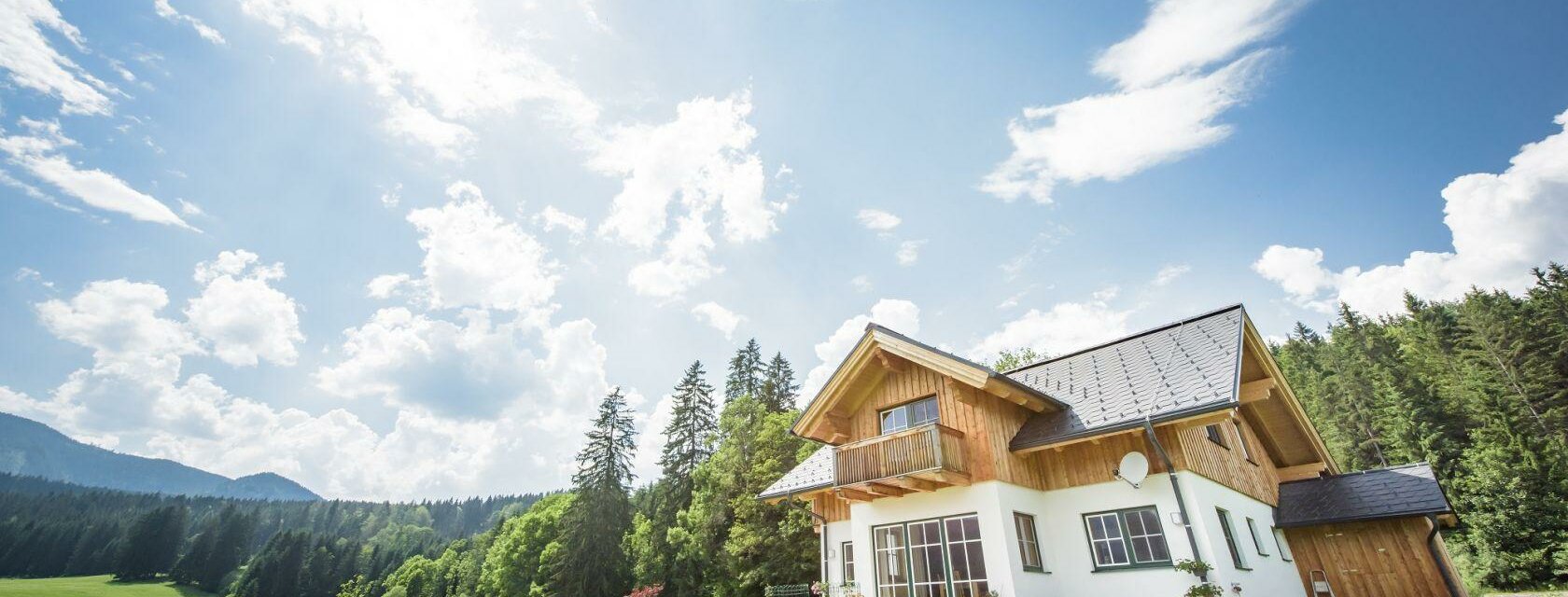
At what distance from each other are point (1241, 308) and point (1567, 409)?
31401 mm

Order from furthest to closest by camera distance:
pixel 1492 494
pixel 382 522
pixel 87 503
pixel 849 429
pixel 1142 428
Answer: pixel 382 522 < pixel 87 503 < pixel 1492 494 < pixel 849 429 < pixel 1142 428

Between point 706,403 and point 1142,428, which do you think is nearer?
point 1142,428

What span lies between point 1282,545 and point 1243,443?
2.33 metres

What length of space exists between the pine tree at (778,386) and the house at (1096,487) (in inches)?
934

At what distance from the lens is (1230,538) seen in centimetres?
1108

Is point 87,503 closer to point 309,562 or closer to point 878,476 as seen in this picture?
point 309,562

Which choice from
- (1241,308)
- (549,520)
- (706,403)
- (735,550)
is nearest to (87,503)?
(549,520)

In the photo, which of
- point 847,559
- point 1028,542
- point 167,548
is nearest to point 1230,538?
point 1028,542

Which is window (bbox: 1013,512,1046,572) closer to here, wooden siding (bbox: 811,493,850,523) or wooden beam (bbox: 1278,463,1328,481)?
wooden siding (bbox: 811,493,850,523)

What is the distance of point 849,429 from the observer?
14508mm

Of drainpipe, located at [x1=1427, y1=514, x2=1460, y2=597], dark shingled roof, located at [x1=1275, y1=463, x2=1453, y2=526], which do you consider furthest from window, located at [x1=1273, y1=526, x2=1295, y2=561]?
drainpipe, located at [x1=1427, y1=514, x2=1460, y2=597]

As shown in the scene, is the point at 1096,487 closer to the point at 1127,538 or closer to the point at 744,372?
the point at 1127,538

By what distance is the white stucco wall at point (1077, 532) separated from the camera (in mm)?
9914

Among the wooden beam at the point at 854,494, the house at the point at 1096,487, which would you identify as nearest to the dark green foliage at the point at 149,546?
the house at the point at 1096,487
